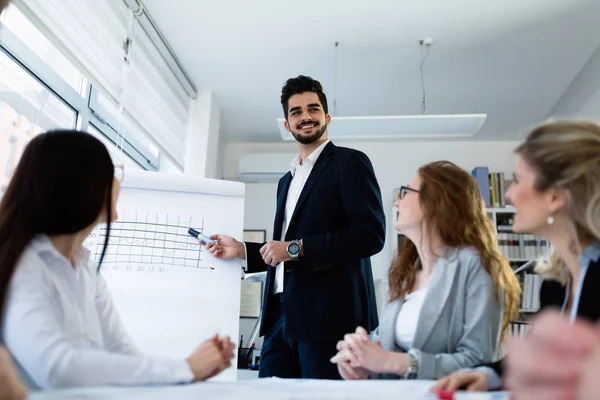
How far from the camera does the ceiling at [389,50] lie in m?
2.90

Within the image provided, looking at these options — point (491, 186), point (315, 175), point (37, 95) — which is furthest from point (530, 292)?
point (37, 95)

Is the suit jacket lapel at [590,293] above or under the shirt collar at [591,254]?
under

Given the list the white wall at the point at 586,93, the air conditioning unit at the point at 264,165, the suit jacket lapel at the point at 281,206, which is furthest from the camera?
the air conditioning unit at the point at 264,165

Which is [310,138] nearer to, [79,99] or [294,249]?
[294,249]

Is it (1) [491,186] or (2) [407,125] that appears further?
(1) [491,186]

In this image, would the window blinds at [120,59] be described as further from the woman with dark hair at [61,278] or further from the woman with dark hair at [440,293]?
the woman with dark hair at [440,293]

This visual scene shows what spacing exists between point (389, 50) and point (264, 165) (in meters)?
1.84

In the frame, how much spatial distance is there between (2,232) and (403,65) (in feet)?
10.3

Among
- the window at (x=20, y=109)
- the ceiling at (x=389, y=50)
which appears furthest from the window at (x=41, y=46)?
the ceiling at (x=389, y=50)

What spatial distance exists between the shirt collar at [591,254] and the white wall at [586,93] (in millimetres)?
2734

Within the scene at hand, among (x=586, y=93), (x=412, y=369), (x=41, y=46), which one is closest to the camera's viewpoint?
(x=412, y=369)

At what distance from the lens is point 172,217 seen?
70.1 inches

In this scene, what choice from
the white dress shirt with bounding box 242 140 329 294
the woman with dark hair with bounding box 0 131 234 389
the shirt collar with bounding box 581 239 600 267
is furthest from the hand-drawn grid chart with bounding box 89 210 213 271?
the shirt collar with bounding box 581 239 600 267

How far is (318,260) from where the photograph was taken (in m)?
1.54
